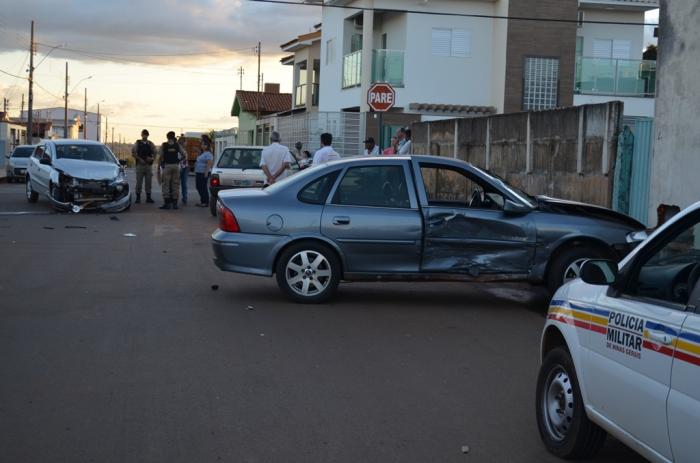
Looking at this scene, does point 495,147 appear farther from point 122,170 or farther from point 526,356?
point 526,356

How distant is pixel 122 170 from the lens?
22.3 metres

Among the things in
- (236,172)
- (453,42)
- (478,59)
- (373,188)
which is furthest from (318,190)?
(478,59)

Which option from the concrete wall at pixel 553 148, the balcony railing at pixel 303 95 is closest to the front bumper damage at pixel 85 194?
the concrete wall at pixel 553 148

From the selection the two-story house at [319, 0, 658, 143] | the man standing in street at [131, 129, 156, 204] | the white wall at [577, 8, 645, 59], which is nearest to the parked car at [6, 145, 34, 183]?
the two-story house at [319, 0, 658, 143]

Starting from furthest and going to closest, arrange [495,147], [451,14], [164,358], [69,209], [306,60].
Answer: [306,60] < [451,14] < [69,209] < [495,147] < [164,358]

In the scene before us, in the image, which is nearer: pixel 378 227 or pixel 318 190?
pixel 378 227

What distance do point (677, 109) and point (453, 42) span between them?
70.8ft

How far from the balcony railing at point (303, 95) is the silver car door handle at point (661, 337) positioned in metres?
41.4

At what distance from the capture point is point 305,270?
32.3ft

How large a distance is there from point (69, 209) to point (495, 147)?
10195mm

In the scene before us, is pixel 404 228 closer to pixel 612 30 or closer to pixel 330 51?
pixel 612 30

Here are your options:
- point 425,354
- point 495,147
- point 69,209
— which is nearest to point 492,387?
point 425,354

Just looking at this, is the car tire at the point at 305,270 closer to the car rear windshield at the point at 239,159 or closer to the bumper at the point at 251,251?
the bumper at the point at 251,251

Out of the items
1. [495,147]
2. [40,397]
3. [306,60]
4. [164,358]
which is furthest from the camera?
[306,60]
